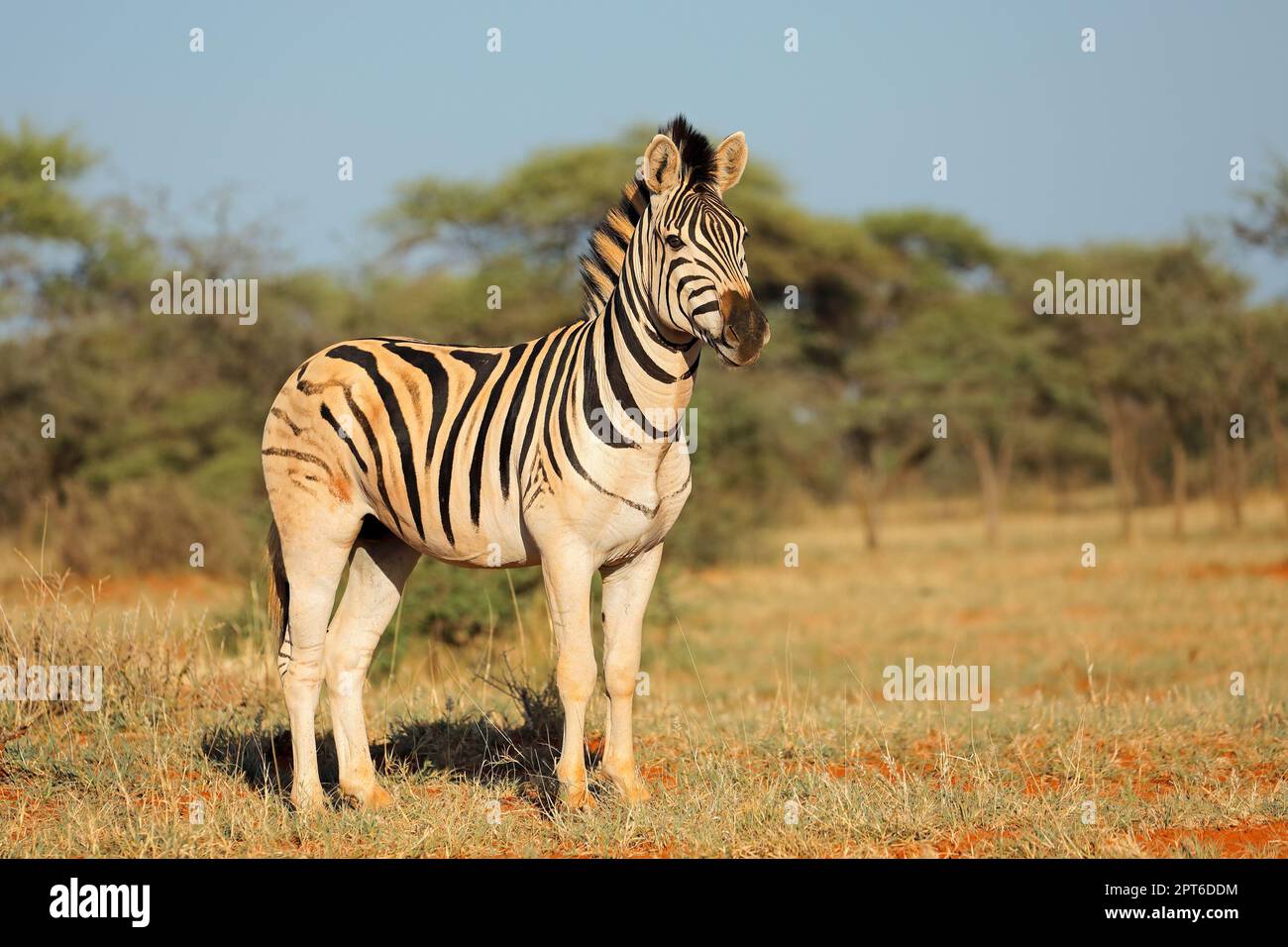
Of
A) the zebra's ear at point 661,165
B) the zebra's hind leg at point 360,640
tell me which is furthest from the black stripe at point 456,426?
the zebra's ear at point 661,165

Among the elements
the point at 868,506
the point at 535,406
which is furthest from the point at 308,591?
the point at 868,506

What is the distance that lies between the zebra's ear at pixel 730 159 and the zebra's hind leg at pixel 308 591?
6.83 ft

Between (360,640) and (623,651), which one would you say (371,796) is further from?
(623,651)

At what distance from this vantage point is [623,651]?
516 centimetres

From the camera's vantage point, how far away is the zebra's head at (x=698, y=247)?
180 inches

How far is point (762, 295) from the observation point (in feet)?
99.3

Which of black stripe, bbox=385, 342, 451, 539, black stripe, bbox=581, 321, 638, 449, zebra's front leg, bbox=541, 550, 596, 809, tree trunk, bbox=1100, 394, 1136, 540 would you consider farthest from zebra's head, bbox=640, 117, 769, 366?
tree trunk, bbox=1100, 394, 1136, 540

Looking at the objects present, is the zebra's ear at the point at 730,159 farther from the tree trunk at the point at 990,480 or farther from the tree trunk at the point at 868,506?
the tree trunk at the point at 990,480

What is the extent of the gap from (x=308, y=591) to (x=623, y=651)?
1403 millimetres

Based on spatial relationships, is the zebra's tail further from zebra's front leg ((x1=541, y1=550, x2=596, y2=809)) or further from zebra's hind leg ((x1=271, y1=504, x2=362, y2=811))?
zebra's front leg ((x1=541, y1=550, x2=596, y2=809))

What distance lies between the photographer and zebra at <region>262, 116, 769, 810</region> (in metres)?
4.89

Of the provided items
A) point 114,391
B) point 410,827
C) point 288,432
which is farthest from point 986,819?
point 114,391

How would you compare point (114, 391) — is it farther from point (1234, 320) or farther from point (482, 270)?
point (1234, 320)

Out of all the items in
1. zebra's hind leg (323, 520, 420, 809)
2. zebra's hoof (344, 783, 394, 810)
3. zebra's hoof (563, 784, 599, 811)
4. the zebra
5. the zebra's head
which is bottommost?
zebra's hoof (344, 783, 394, 810)
